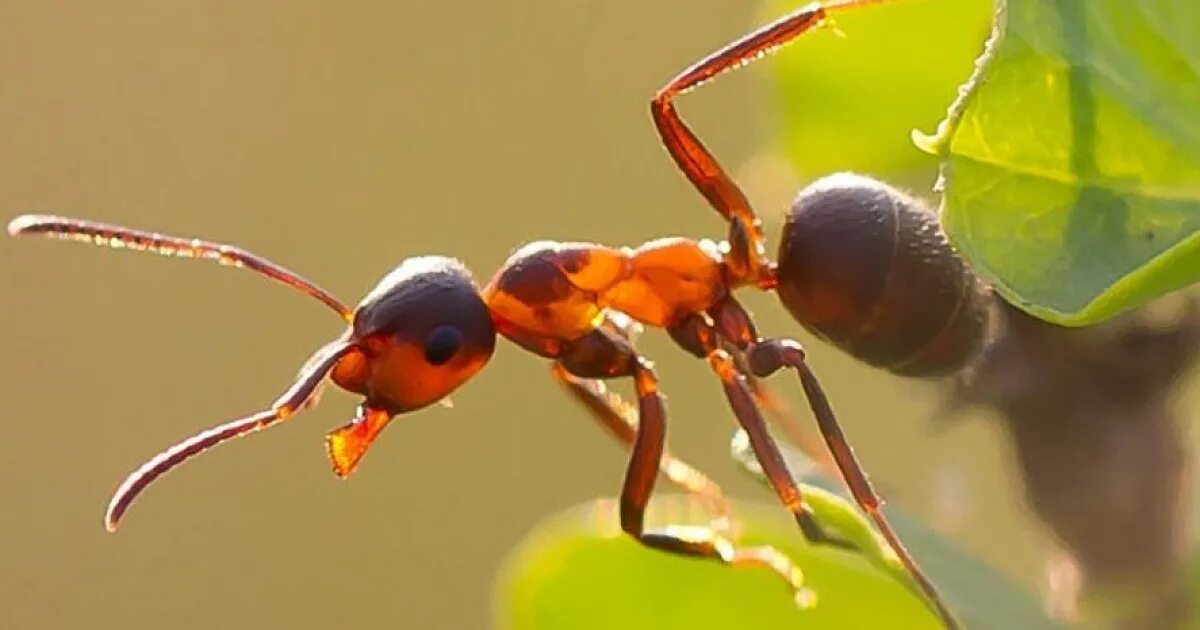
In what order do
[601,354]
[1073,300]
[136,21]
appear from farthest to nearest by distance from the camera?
[136,21], [601,354], [1073,300]

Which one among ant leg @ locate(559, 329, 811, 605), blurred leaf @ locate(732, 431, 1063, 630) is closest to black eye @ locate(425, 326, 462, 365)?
ant leg @ locate(559, 329, 811, 605)

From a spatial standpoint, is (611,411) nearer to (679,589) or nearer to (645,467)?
(645,467)

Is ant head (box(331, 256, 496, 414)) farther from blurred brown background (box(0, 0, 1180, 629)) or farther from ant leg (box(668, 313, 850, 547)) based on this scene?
blurred brown background (box(0, 0, 1180, 629))

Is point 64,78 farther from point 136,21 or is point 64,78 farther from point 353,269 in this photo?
point 353,269

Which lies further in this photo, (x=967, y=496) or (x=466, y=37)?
(x=466, y=37)

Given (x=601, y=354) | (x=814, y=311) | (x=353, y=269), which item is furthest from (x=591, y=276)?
(x=353, y=269)

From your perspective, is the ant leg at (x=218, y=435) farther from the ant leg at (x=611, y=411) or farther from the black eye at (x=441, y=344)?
the ant leg at (x=611, y=411)

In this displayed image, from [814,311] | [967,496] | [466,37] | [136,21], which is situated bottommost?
[967,496]
